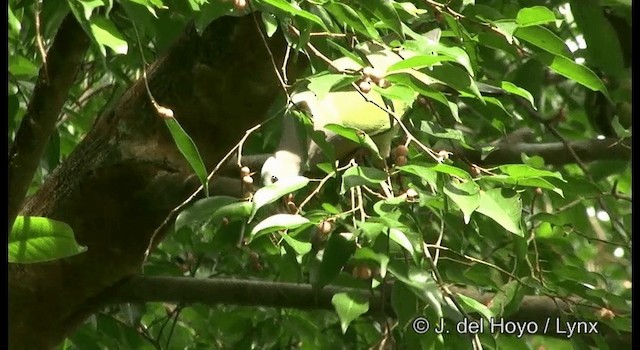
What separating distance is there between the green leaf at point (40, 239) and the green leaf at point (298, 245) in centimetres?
13

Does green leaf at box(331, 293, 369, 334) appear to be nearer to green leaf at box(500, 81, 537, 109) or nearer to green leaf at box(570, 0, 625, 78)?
green leaf at box(500, 81, 537, 109)

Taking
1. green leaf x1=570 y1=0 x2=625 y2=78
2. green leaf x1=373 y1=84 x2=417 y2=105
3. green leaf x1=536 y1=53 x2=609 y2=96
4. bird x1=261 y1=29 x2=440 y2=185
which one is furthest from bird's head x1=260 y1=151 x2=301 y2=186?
green leaf x1=570 y1=0 x2=625 y2=78

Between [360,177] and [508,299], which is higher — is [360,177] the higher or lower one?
the higher one

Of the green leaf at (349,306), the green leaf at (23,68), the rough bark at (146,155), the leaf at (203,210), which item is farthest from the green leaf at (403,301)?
the green leaf at (23,68)

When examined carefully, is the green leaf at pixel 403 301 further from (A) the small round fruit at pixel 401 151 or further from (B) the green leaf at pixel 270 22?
(B) the green leaf at pixel 270 22

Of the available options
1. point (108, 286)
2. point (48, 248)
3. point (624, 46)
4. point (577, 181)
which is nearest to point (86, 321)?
point (108, 286)

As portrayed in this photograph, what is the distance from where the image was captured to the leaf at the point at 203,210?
637mm

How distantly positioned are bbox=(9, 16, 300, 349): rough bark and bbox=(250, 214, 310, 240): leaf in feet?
0.83

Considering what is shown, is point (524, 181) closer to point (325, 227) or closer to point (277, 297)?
point (325, 227)

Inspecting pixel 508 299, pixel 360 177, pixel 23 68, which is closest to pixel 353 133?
pixel 360 177

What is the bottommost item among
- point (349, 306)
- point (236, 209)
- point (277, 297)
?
point (277, 297)

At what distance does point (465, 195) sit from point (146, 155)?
35cm

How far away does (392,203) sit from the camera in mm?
593

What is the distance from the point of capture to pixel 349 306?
0.66 metres
